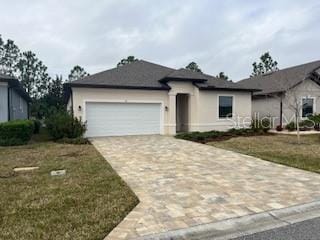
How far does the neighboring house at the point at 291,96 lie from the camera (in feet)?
76.4

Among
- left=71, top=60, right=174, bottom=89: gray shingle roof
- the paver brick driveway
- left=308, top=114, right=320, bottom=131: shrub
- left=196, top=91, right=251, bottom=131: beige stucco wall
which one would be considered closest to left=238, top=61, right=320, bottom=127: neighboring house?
left=308, top=114, right=320, bottom=131: shrub

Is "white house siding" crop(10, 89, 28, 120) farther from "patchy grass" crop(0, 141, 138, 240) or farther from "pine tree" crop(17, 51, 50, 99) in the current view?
"pine tree" crop(17, 51, 50, 99)

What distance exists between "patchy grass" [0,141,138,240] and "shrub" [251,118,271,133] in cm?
1371

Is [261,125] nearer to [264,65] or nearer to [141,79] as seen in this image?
[141,79]

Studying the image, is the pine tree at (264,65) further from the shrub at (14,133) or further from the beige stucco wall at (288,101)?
the shrub at (14,133)

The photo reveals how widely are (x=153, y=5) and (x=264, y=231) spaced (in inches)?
504

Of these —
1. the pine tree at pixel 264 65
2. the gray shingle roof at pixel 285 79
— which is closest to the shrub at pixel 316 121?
the gray shingle roof at pixel 285 79

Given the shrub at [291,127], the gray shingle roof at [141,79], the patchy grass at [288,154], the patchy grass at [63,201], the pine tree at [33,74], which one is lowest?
the patchy grass at [63,201]

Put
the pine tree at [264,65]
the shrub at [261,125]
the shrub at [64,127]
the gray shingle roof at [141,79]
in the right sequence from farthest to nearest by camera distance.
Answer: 1. the pine tree at [264,65]
2. the shrub at [261,125]
3. the gray shingle roof at [141,79]
4. the shrub at [64,127]

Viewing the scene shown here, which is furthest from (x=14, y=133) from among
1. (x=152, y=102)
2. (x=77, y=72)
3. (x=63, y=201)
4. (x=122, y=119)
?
(x=77, y=72)

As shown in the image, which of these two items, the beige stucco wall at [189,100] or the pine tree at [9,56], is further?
the pine tree at [9,56]

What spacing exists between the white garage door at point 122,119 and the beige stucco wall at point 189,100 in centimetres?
39

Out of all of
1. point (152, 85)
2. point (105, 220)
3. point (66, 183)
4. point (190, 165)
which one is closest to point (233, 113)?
point (152, 85)

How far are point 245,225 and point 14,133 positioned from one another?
42.4 ft
